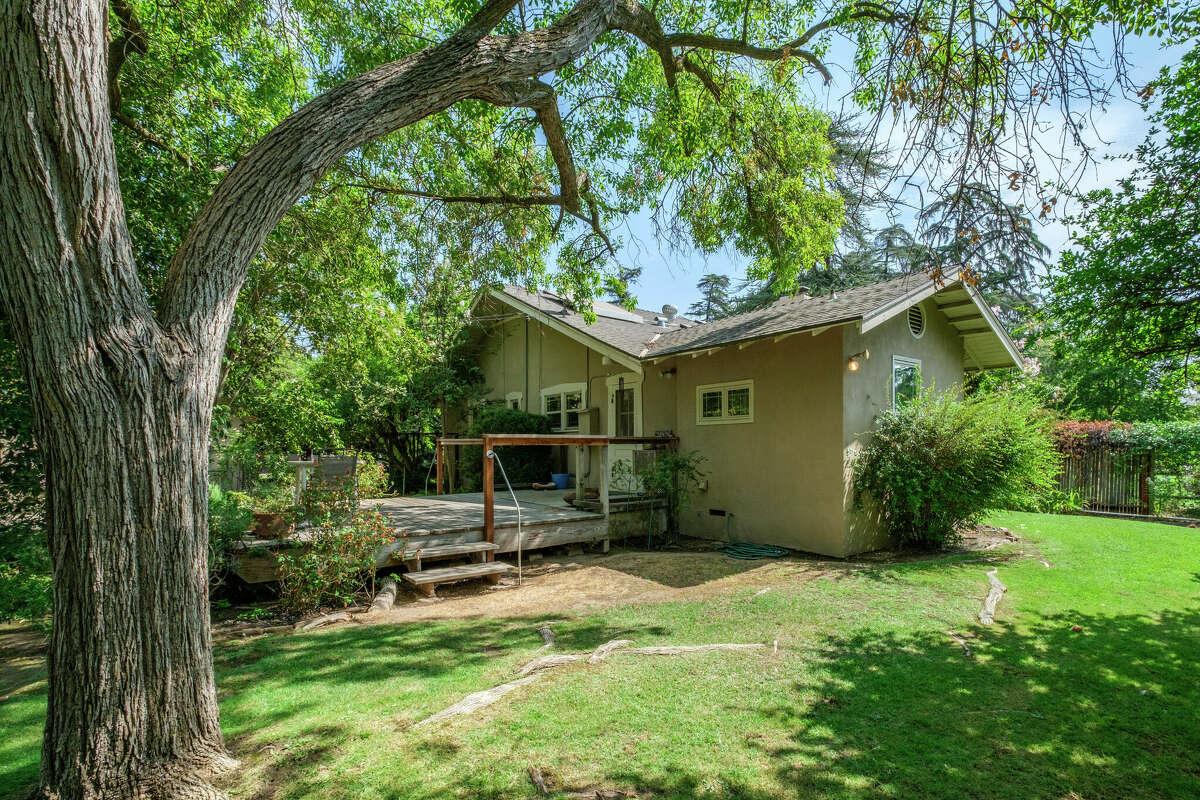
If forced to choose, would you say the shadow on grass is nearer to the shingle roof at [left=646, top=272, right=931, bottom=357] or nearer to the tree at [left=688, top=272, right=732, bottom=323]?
the shingle roof at [left=646, top=272, right=931, bottom=357]

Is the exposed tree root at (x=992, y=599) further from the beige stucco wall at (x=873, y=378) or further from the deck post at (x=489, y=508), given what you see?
the deck post at (x=489, y=508)

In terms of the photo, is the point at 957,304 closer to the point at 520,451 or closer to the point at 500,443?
the point at 500,443

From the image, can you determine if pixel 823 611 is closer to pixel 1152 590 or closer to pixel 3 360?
pixel 1152 590

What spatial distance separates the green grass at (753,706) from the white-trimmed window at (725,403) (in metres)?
4.19

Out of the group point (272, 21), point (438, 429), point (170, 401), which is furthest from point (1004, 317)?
point (170, 401)

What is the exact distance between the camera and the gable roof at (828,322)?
8312 mm

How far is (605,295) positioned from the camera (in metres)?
9.74

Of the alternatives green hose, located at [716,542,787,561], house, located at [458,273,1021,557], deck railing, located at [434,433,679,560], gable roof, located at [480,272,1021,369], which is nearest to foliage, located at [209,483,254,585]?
deck railing, located at [434,433,679,560]

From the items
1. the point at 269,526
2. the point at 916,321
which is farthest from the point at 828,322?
the point at 269,526

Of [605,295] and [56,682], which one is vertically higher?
[605,295]

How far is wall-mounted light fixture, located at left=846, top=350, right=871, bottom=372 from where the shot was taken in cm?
826

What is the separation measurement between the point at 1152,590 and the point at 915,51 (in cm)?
607

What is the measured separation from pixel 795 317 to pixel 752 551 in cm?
375

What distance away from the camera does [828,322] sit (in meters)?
7.85
